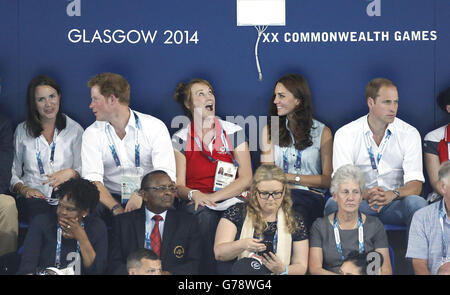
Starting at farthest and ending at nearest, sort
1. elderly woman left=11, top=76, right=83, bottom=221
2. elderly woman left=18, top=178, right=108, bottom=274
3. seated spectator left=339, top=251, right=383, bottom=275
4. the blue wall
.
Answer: the blue wall < elderly woman left=11, top=76, right=83, bottom=221 < elderly woman left=18, top=178, right=108, bottom=274 < seated spectator left=339, top=251, right=383, bottom=275

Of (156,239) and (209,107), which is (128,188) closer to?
(156,239)

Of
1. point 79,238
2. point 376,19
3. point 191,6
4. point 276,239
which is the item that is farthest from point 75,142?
point 376,19

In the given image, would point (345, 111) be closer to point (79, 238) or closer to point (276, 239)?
point (276, 239)

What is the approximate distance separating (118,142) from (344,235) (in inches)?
77.1

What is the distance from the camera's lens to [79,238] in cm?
463

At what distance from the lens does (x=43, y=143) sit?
5.33m

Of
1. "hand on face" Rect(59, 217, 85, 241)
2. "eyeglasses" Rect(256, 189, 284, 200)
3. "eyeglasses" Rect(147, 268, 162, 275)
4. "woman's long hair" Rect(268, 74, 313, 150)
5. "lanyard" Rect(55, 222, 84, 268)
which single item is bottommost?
"eyeglasses" Rect(147, 268, 162, 275)

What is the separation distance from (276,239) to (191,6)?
220 centimetres

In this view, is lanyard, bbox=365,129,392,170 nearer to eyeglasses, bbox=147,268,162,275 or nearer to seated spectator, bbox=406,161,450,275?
seated spectator, bbox=406,161,450,275

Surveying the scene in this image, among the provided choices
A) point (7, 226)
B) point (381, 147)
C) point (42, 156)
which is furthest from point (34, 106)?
point (381, 147)

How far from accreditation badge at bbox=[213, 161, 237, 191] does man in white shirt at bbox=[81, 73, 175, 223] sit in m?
0.35

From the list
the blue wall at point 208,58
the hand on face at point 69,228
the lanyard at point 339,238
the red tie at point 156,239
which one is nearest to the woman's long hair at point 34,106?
the blue wall at point 208,58

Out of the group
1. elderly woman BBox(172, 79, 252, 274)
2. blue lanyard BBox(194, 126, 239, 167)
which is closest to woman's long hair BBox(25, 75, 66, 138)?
elderly woman BBox(172, 79, 252, 274)

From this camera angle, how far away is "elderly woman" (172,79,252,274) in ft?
16.7
